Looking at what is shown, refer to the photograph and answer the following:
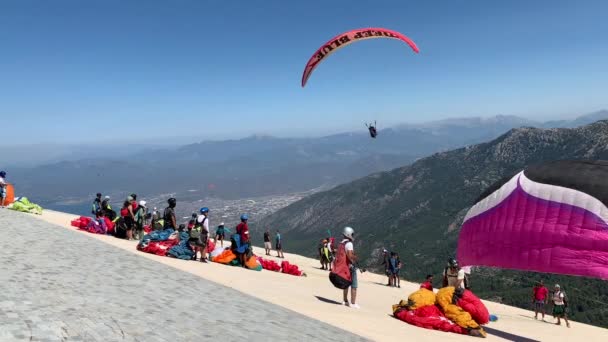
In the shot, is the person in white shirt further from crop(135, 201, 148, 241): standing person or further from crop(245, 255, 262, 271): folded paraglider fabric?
crop(135, 201, 148, 241): standing person

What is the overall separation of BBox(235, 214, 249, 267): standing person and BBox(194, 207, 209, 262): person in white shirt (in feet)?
4.42

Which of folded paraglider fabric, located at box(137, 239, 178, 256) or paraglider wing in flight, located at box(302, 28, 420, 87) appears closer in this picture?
folded paraglider fabric, located at box(137, 239, 178, 256)

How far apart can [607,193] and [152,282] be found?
12430mm

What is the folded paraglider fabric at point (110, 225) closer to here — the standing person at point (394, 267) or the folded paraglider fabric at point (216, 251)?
the folded paraglider fabric at point (216, 251)

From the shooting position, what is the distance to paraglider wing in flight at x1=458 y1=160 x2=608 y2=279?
10891mm

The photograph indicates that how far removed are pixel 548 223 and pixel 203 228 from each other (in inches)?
493

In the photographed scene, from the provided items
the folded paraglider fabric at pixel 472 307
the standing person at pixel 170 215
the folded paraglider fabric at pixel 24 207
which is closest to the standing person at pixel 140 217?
the standing person at pixel 170 215

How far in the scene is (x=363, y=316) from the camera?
11758 millimetres

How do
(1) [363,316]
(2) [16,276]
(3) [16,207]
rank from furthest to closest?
(3) [16,207], (1) [363,316], (2) [16,276]

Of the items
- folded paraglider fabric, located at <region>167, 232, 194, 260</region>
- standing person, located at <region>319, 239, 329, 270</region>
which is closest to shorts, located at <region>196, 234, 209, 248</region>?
folded paraglider fabric, located at <region>167, 232, 194, 260</region>

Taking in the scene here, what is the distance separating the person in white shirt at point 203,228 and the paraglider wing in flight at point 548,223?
1011cm

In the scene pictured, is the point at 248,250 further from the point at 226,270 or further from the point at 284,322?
the point at 284,322

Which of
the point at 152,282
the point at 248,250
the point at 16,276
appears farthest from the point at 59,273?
the point at 248,250

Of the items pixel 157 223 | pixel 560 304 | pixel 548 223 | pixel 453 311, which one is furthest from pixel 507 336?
pixel 157 223
